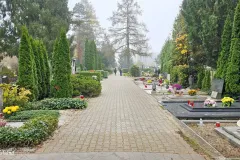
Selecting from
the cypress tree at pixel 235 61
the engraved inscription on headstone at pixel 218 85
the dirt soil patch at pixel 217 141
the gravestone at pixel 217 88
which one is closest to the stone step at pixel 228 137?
the dirt soil patch at pixel 217 141

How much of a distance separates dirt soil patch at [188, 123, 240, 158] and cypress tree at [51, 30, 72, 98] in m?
7.26

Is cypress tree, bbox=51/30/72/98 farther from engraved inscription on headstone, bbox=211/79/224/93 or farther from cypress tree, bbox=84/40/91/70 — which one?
cypress tree, bbox=84/40/91/70

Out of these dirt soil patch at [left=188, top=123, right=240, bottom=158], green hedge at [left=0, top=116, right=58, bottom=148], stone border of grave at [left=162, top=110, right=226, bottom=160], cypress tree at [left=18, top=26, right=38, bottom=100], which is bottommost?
dirt soil patch at [left=188, top=123, right=240, bottom=158]

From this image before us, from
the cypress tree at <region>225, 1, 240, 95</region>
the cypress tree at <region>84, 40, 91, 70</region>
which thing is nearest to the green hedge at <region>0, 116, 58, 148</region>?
the cypress tree at <region>225, 1, 240, 95</region>

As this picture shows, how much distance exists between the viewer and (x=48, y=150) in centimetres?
520

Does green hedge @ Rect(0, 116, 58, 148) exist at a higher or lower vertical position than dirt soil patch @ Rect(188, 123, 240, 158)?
higher

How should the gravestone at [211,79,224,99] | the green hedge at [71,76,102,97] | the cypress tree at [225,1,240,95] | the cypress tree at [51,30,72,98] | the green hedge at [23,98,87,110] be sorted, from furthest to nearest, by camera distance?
the green hedge at [71,76,102,97] → the gravestone at [211,79,224,99] → the cypress tree at [51,30,72,98] → the cypress tree at [225,1,240,95] → the green hedge at [23,98,87,110]

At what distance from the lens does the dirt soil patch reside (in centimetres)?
541

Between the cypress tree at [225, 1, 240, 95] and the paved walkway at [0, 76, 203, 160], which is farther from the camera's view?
the cypress tree at [225, 1, 240, 95]

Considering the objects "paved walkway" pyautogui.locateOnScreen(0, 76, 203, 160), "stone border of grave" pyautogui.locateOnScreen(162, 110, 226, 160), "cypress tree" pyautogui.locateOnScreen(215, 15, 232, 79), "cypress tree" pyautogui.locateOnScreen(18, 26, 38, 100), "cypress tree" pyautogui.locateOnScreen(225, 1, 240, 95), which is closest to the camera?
"stone border of grave" pyautogui.locateOnScreen(162, 110, 226, 160)

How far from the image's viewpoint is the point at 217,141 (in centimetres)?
636

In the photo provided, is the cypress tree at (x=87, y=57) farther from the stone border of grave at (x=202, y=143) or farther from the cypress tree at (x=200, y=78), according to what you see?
the stone border of grave at (x=202, y=143)

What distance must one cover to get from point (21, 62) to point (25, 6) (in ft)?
55.7

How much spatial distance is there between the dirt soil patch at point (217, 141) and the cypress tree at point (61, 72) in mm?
7260
